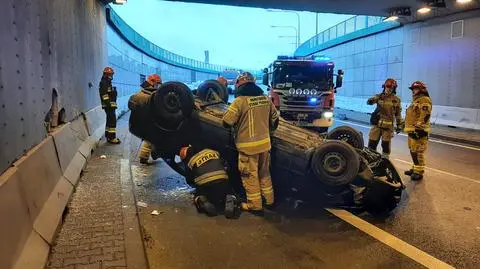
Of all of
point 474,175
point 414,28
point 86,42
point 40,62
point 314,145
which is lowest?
point 474,175

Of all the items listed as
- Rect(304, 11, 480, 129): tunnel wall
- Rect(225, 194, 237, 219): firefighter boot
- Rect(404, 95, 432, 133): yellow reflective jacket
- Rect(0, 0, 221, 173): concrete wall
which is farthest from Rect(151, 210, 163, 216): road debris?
Rect(304, 11, 480, 129): tunnel wall

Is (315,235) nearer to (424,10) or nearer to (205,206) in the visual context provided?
(205,206)

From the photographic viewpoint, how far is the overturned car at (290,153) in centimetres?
588

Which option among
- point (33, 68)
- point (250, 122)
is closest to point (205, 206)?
point (250, 122)

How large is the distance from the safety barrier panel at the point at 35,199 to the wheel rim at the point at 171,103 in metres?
1.51

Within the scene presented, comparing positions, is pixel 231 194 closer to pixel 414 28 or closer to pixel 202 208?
pixel 202 208

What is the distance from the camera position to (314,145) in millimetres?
6297

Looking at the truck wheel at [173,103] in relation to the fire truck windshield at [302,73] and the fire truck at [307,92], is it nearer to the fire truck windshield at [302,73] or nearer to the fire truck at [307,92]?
the fire truck at [307,92]

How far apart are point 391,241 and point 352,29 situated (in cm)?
2989

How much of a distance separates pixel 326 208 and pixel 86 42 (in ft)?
25.9

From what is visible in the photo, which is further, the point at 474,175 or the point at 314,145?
the point at 474,175

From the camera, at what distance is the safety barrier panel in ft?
10.8

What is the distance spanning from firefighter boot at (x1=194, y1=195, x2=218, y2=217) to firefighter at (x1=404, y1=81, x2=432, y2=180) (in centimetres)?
417

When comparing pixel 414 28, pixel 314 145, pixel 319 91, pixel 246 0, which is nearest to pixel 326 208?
pixel 314 145
